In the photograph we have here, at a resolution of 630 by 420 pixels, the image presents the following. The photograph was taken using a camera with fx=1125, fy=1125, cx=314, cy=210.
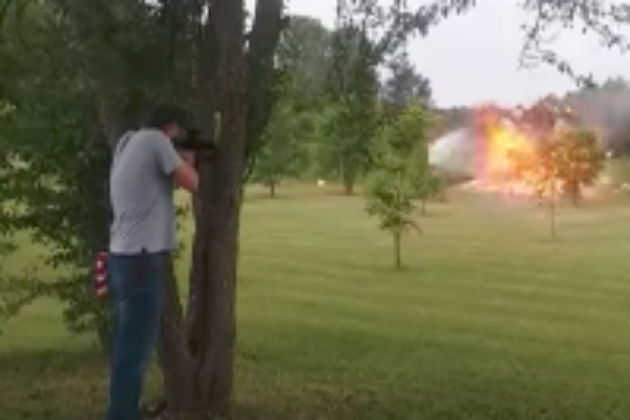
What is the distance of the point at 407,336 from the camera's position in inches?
693

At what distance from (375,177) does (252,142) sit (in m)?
24.7

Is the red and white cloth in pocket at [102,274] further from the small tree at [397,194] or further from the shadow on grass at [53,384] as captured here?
the small tree at [397,194]

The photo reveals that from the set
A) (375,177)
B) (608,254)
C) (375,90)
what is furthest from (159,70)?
(608,254)

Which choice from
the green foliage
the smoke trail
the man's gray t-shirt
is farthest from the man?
the smoke trail

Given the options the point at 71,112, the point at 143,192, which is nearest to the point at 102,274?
the point at 143,192

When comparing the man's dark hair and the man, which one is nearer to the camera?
the man

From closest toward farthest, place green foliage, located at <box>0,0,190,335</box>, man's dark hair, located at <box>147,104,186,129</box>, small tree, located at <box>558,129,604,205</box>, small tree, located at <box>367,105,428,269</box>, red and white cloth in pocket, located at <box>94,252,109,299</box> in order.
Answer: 1. man's dark hair, located at <box>147,104,186,129</box>
2. red and white cloth in pocket, located at <box>94,252,109,299</box>
3. green foliage, located at <box>0,0,190,335</box>
4. small tree, located at <box>367,105,428,269</box>
5. small tree, located at <box>558,129,604,205</box>

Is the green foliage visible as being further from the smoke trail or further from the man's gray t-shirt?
the smoke trail

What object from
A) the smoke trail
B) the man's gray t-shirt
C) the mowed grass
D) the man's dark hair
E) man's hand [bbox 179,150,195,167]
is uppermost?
the smoke trail

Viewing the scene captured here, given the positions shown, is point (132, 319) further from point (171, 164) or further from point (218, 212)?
point (218, 212)

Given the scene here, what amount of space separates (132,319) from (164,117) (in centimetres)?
108

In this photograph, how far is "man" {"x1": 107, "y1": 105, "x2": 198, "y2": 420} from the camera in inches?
226

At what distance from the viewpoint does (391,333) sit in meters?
18.0

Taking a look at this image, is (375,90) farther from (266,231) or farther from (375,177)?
(266,231)
